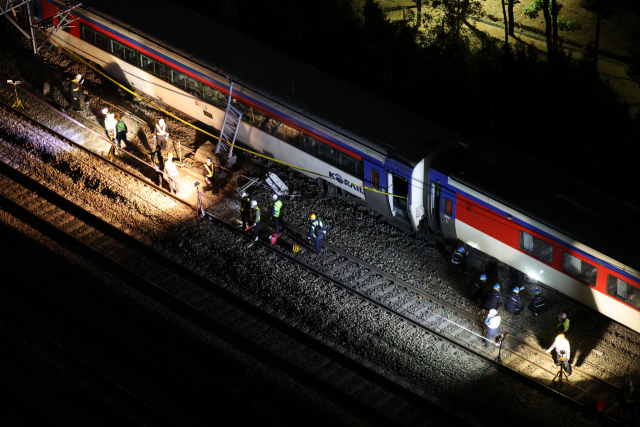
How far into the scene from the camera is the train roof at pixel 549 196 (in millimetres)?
18984

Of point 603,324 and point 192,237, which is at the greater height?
point 192,237

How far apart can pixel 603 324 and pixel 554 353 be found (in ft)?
5.96

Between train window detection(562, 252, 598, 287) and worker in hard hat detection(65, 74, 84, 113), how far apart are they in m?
16.8

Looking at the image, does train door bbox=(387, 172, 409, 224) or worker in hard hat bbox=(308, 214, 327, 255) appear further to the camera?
train door bbox=(387, 172, 409, 224)

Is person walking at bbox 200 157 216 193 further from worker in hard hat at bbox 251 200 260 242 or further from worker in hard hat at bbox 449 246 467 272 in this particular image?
worker in hard hat at bbox 449 246 467 272

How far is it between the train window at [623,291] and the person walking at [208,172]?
12102 mm

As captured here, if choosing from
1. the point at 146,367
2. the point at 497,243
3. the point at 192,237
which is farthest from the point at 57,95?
the point at 497,243

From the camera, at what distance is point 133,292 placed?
68.2 feet

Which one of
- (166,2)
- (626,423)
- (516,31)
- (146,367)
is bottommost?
(626,423)

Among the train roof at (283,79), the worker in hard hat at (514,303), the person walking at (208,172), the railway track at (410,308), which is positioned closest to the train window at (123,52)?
Answer: the train roof at (283,79)

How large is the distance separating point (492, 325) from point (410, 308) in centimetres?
239

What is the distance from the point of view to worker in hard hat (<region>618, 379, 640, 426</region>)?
58.3 ft

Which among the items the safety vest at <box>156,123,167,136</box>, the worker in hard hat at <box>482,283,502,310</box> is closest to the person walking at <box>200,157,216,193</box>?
the safety vest at <box>156,123,167,136</box>

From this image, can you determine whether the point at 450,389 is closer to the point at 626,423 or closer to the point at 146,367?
the point at 626,423
